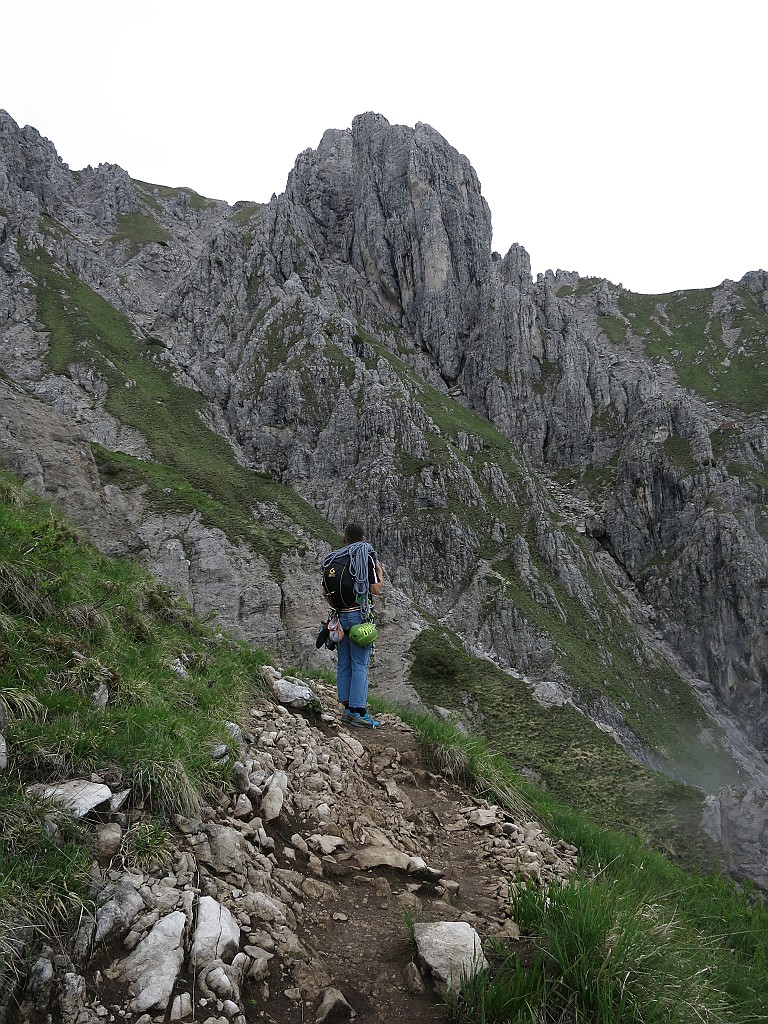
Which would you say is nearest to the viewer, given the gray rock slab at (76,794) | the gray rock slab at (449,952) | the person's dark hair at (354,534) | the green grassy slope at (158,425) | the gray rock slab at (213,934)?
the gray rock slab at (213,934)

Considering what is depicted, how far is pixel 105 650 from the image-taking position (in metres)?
5.42

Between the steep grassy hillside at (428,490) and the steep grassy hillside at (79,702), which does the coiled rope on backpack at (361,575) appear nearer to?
the steep grassy hillside at (79,702)

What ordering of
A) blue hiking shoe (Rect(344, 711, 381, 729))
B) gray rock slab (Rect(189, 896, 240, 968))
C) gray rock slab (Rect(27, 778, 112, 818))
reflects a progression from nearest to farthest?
gray rock slab (Rect(189, 896, 240, 968))
gray rock slab (Rect(27, 778, 112, 818))
blue hiking shoe (Rect(344, 711, 381, 729))

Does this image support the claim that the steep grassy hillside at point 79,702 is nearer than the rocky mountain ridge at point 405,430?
Yes

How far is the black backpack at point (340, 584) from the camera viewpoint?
7.87m

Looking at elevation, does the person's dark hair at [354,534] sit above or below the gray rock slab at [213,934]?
above

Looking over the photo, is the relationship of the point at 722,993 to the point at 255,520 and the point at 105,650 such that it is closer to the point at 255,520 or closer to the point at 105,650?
the point at 105,650

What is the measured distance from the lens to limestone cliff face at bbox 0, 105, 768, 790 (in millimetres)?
46500

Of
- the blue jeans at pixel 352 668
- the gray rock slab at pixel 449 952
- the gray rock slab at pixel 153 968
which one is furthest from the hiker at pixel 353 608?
the gray rock slab at pixel 153 968

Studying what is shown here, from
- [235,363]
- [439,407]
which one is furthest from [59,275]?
[439,407]

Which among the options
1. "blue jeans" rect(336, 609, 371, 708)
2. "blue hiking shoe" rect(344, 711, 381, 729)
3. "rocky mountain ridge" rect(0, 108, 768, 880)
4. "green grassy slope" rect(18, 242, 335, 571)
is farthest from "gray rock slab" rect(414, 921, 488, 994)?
"green grassy slope" rect(18, 242, 335, 571)

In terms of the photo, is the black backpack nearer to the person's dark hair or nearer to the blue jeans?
the blue jeans

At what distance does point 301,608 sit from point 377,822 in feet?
75.3

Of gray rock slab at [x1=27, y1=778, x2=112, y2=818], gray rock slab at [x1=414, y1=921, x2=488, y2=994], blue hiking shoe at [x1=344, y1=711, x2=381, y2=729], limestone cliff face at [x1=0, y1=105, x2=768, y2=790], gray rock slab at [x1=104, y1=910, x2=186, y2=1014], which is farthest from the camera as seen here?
limestone cliff face at [x1=0, y1=105, x2=768, y2=790]
